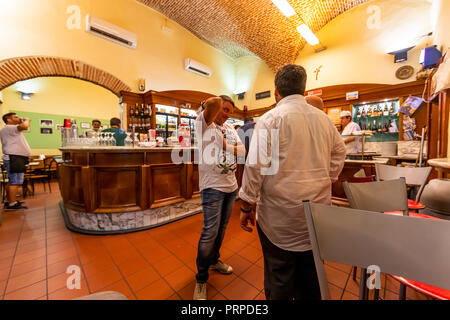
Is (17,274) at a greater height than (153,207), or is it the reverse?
(153,207)

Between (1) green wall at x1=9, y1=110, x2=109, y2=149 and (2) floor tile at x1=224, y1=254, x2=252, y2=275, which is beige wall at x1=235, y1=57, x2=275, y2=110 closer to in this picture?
(2) floor tile at x1=224, y1=254, x2=252, y2=275

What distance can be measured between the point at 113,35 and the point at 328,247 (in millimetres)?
6151

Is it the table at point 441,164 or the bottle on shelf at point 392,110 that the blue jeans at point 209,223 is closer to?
the table at point 441,164

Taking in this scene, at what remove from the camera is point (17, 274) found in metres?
1.74

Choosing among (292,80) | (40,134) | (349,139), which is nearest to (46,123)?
(40,134)

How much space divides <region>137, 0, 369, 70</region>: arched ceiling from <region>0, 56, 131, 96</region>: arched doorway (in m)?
2.40

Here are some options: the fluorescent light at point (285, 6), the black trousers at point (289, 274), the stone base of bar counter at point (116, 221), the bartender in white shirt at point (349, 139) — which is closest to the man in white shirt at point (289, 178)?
the black trousers at point (289, 274)

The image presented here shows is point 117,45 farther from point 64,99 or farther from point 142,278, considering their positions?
point 142,278

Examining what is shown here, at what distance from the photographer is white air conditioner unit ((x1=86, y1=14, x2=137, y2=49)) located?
436 cm

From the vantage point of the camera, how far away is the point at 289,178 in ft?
3.09

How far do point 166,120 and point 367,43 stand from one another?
238 inches
